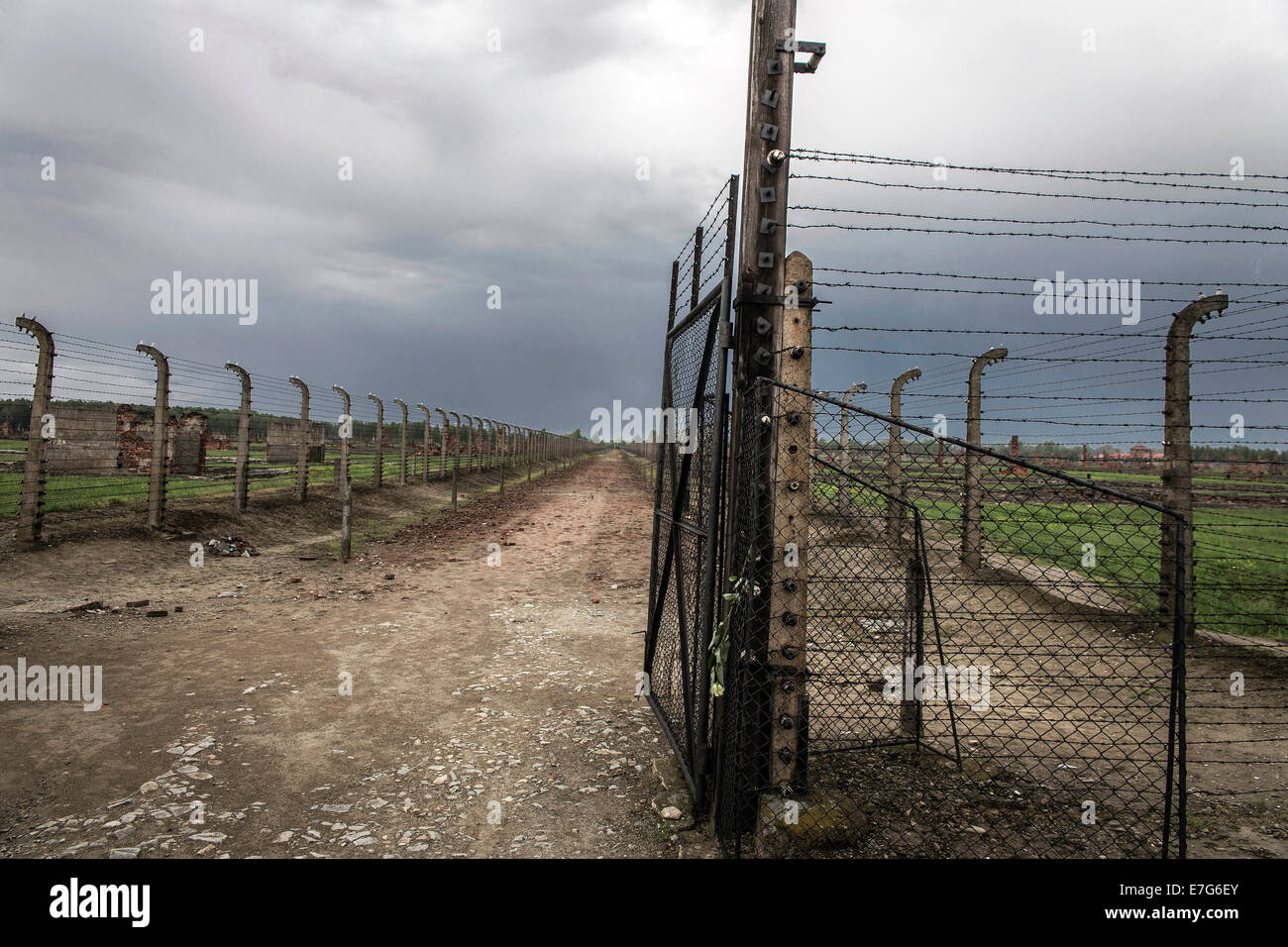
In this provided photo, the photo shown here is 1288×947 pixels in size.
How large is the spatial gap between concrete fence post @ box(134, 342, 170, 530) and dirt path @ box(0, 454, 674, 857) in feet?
4.08

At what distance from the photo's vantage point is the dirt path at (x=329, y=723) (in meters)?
3.24

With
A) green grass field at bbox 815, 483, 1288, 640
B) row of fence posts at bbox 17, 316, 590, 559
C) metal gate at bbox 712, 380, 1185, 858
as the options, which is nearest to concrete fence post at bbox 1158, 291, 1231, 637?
green grass field at bbox 815, 483, 1288, 640

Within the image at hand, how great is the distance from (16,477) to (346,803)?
18.5m

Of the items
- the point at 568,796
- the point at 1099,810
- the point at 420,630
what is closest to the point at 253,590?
the point at 420,630

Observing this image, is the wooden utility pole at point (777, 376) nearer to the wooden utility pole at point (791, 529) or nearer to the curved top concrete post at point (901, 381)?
the wooden utility pole at point (791, 529)

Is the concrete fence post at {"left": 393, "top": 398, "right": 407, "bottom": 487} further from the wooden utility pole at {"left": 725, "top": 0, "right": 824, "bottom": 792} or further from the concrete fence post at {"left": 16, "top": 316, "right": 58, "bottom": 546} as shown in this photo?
the wooden utility pole at {"left": 725, "top": 0, "right": 824, "bottom": 792}

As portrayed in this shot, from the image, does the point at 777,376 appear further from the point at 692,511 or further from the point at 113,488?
the point at 113,488

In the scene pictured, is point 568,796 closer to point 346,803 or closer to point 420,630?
point 346,803

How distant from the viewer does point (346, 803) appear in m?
3.48

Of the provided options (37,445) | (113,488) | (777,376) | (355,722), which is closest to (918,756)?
(777,376)

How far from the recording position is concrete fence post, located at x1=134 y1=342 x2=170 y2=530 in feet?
33.0

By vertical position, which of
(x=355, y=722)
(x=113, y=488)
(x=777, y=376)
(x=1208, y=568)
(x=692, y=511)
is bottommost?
(x=355, y=722)

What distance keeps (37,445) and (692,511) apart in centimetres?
933

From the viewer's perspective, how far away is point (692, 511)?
4.23m
